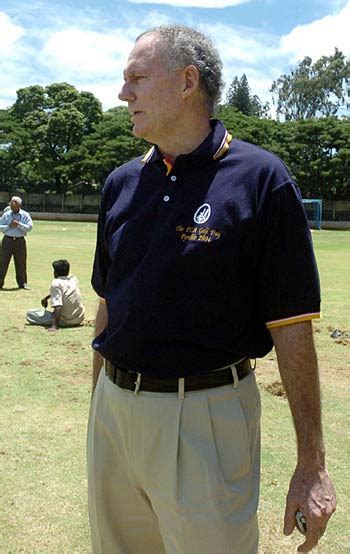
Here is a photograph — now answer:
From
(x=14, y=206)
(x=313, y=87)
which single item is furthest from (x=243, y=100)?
(x=14, y=206)

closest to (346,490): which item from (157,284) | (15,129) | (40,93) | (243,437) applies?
(243,437)

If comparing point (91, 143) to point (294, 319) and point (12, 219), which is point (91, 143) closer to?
point (12, 219)

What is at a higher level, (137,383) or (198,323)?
(198,323)

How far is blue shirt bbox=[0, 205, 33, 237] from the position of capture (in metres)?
13.9

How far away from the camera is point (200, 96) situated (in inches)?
93.7

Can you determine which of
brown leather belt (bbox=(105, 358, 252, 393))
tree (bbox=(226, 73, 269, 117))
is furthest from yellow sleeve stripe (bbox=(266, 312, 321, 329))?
tree (bbox=(226, 73, 269, 117))

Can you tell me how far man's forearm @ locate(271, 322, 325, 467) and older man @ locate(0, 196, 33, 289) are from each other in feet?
39.3

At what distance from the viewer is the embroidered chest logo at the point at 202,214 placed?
220 centimetres

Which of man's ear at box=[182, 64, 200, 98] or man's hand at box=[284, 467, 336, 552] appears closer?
man's hand at box=[284, 467, 336, 552]

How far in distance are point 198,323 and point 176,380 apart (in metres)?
0.20

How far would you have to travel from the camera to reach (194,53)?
2.35m

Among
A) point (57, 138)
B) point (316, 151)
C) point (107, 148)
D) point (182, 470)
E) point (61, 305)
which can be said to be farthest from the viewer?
point (57, 138)

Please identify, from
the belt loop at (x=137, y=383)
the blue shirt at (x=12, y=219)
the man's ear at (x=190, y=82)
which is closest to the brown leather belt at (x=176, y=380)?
the belt loop at (x=137, y=383)

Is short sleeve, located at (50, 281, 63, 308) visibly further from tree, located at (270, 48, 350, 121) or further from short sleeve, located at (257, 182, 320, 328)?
tree, located at (270, 48, 350, 121)
